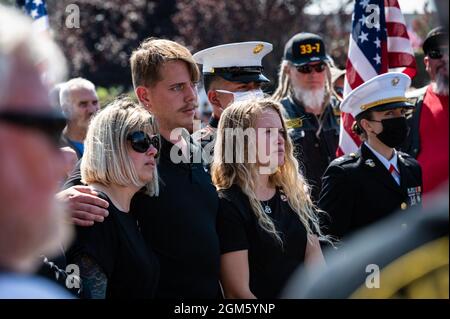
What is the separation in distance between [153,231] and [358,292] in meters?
2.40

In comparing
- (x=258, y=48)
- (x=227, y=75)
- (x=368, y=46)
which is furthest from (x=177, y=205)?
(x=368, y=46)

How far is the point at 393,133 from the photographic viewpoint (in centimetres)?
479

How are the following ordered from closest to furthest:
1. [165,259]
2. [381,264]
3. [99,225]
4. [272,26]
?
1. [381,264]
2. [99,225]
3. [165,259]
4. [272,26]

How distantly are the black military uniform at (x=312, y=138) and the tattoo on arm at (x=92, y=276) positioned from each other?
2476 millimetres

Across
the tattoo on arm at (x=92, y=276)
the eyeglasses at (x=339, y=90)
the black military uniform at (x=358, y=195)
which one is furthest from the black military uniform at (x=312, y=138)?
the tattoo on arm at (x=92, y=276)

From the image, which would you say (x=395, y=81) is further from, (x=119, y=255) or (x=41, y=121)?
(x=41, y=121)

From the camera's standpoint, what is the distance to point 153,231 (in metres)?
3.96

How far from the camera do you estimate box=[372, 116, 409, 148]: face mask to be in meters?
4.77

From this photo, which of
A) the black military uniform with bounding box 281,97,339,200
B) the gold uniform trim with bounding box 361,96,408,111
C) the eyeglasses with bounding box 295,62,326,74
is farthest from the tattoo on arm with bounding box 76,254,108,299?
the eyeglasses with bounding box 295,62,326,74

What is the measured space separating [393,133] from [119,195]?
174 cm

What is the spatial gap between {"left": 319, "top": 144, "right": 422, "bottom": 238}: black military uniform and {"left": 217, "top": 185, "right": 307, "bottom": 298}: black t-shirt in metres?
0.46

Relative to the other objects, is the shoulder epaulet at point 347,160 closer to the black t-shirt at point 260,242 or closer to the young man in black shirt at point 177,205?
the black t-shirt at point 260,242
